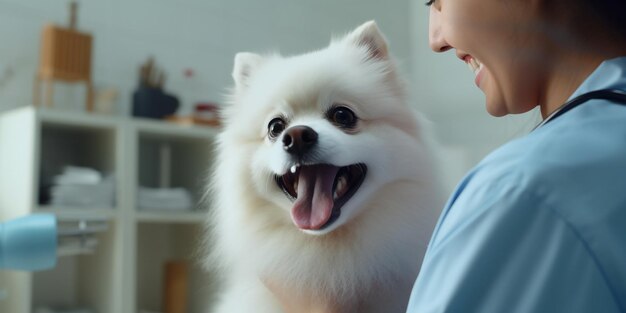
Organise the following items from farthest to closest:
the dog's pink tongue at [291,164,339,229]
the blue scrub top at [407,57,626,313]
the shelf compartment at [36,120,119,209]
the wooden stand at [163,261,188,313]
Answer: the wooden stand at [163,261,188,313] → the shelf compartment at [36,120,119,209] → the dog's pink tongue at [291,164,339,229] → the blue scrub top at [407,57,626,313]

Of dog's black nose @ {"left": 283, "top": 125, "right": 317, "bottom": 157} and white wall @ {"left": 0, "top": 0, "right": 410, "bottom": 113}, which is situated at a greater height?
white wall @ {"left": 0, "top": 0, "right": 410, "bottom": 113}

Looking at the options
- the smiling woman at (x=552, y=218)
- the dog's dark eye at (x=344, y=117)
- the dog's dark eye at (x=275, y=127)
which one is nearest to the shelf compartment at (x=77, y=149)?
the dog's dark eye at (x=275, y=127)

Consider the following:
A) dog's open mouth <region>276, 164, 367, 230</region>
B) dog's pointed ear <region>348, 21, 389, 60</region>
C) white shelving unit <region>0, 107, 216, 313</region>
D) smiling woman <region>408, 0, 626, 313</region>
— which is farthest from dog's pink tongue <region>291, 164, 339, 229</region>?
white shelving unit <region>0, 107, 216, 313</region>

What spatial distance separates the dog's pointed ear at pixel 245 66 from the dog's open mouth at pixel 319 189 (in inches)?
14.7

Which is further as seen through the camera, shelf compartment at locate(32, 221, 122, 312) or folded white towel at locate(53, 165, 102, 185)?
shelf compartment at locate(32, 221, 122, 312)

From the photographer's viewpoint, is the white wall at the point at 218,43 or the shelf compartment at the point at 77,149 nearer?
the shelf compartment at the point at 77,149

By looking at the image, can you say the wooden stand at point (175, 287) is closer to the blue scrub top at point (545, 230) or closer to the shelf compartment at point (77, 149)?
the shelf compartment at point (77, 149)

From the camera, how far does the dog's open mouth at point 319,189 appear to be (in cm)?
121

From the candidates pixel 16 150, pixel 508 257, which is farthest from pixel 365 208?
pixel 16 150

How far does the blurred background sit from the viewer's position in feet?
9.22

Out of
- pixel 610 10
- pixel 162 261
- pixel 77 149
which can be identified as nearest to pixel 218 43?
pixel 77 149

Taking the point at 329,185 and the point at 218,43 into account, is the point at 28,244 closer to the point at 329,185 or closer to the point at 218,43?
the point at 329,185

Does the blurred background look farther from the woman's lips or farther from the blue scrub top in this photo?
the blue scrub top

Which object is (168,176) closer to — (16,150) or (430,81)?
(16,150)
